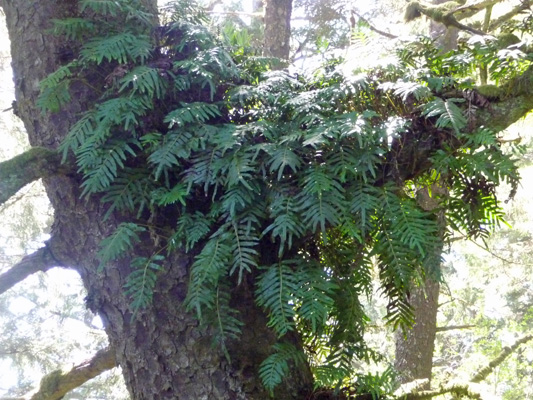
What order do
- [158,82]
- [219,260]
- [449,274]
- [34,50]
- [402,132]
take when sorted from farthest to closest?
[449,274], [34,50], [158,82], [402,132], [219,260]

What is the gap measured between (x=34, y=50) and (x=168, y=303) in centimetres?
138

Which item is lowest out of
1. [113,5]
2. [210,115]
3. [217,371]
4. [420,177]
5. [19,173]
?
[217,371]

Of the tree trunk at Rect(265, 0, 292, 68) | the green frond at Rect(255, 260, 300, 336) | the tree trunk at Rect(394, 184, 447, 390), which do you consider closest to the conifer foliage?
the green frond at Rect(255, 260, 300, 336)

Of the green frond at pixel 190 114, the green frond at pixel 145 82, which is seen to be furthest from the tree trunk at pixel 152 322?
the green frond at pixel 190 114

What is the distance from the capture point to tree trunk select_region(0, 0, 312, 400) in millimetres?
2023

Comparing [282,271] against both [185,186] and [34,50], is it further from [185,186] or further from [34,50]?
[34,50]

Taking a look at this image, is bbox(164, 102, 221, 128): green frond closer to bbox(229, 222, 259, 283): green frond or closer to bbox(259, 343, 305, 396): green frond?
bbox(229, 222, 259, 283): green frond

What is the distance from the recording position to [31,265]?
8.37 ft

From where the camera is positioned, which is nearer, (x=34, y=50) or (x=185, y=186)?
(x=185, y=186)

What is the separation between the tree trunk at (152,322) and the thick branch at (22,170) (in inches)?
5.6

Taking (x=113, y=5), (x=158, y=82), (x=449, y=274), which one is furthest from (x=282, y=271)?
(x=449, y=274)

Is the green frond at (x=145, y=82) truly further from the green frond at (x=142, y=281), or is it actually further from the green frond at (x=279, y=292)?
the green frond at (x=279, y=292)

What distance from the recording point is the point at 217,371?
79.4 inches

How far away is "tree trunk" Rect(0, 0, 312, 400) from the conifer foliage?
0.08 m
